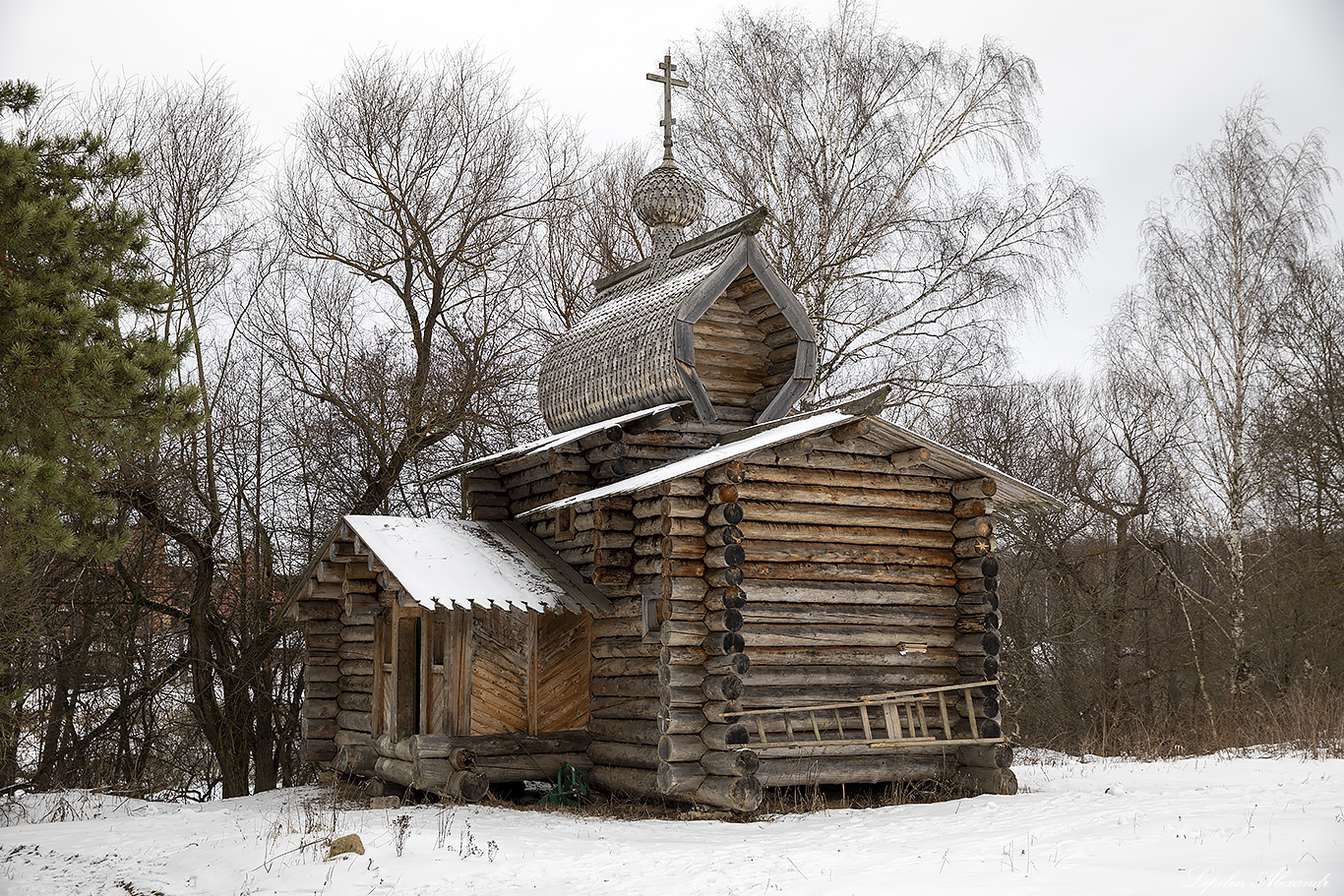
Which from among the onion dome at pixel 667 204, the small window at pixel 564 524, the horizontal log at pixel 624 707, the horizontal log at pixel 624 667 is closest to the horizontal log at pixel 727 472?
the horizontal log at pixel 624 667

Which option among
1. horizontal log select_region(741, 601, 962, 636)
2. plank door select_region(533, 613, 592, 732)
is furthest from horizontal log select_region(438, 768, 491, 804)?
horizontal log select_region(741, 601, 962, 636)

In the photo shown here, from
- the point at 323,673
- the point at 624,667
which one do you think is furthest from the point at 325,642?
the point at 624,667

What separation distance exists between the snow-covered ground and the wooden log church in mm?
942

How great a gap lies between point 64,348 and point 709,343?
8187 mm

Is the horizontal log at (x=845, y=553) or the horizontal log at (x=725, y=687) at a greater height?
the horizontal log at (x=845, y=553)

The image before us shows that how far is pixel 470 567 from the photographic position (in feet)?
44.4

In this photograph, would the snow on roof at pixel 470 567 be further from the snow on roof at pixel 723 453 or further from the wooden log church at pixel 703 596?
the snow on roof at pixel 723 453

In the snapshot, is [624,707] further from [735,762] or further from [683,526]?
[683,526]

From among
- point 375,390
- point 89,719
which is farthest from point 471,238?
point 89,719

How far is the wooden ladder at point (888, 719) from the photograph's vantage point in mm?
12211

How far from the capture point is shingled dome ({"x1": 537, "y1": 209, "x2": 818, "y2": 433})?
48.2ft

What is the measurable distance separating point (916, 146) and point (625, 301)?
7950 millimetres

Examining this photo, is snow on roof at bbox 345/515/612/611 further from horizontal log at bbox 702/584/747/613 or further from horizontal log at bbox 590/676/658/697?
horizontal log at bbox 702/584/747/613

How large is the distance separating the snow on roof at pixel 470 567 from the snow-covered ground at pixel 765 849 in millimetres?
2292
